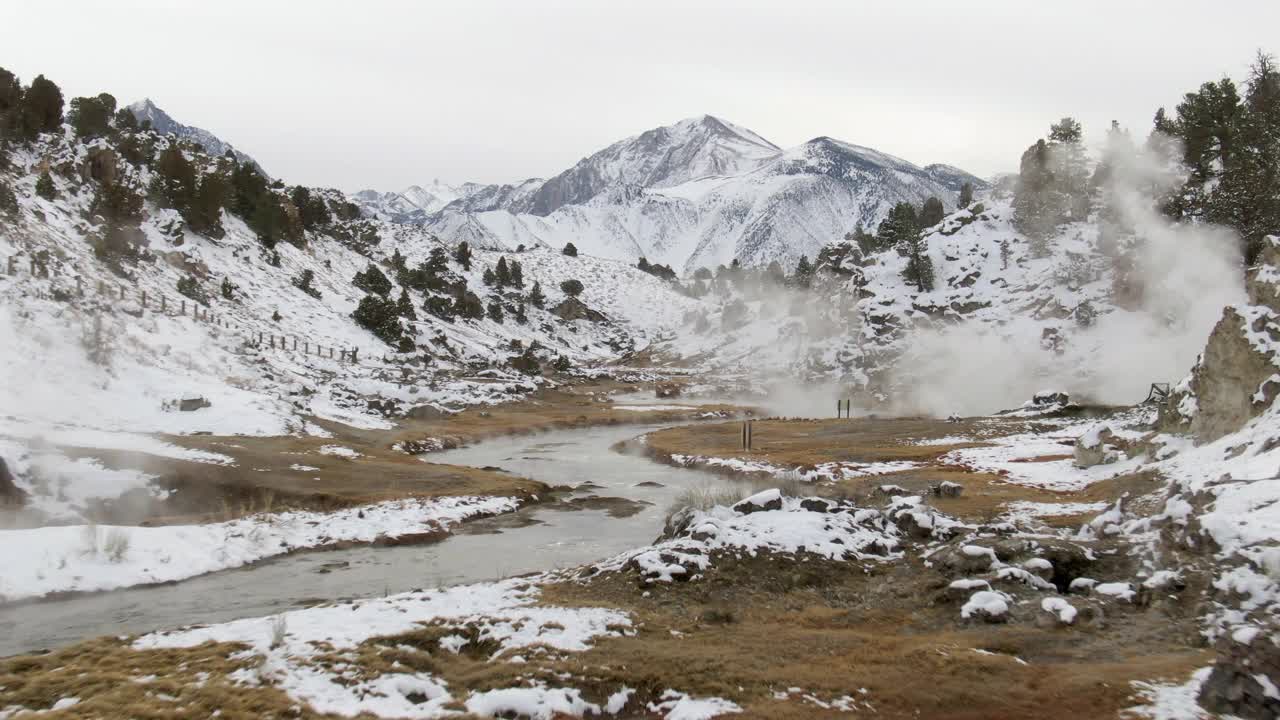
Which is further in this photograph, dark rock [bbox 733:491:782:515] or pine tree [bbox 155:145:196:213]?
pine tree [bbox 155:145:196:213]

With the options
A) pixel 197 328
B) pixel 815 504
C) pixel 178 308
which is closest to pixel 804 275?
pixel 178 308

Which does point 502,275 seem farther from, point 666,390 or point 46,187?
point 46,187

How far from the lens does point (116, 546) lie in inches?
792

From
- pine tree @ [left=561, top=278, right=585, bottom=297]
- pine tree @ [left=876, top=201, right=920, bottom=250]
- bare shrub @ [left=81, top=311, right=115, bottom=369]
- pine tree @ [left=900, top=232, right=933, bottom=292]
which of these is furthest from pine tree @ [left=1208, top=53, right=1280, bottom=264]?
pine tree @ [left=561, top=278, right=585, bottom=297]

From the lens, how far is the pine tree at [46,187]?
6150 centimetres

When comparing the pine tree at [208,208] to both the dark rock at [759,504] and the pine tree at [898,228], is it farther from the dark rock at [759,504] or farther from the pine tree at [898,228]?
the pine tree at [898,228]

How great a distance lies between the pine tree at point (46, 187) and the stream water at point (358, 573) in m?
54.8

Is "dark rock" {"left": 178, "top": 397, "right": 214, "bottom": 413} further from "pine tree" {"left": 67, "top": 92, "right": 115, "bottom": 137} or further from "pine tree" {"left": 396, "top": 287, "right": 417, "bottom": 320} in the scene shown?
"pine tree" {"left": 396, "top": 287, "right": 417, "bottom": 320}

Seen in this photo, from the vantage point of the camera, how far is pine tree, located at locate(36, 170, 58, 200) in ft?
202

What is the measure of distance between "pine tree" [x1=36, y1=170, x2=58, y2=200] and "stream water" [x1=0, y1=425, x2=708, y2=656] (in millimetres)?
54796

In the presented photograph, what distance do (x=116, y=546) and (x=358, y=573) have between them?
6.34 meters

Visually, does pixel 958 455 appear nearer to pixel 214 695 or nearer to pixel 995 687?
pixel 995 687

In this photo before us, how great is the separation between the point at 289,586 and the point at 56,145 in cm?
7219


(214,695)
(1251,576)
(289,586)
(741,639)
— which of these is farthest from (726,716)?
(289,586)
